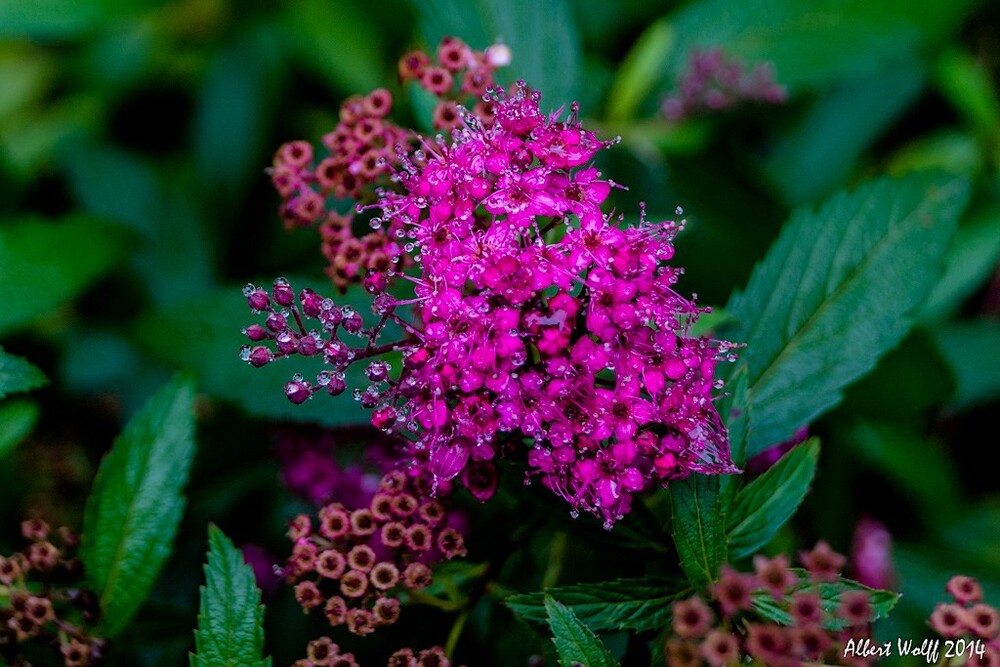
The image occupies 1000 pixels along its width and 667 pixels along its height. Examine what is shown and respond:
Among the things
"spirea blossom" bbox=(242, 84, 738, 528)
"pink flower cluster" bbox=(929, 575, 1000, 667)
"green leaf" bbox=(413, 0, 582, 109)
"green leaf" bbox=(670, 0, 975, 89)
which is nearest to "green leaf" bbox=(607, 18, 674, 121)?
"green leaf" bbox=(670, 0, 975, 89)

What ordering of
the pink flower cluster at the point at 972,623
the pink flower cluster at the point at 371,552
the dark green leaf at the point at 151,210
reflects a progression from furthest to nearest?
1. the dark green leaf at the point at 151,210
2. the pink flower cluster at the point at 371,552
3. the pink flower cluster at the point at 972,623

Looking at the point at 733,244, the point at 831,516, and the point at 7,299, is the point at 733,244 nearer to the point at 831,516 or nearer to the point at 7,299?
the point at 831,516

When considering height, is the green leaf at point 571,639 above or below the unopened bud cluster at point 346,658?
above

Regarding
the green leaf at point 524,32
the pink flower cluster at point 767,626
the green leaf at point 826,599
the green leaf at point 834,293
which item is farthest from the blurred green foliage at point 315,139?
the pink flower cluster at point 767,626

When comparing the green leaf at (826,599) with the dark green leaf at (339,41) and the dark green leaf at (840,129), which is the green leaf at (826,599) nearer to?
the dark green leaf at (840,129)

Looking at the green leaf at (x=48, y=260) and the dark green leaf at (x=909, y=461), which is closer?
the green leaf at (x=48, y=260)

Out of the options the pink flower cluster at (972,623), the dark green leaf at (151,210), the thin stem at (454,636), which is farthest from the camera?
the dark green leaf at (151,210)
